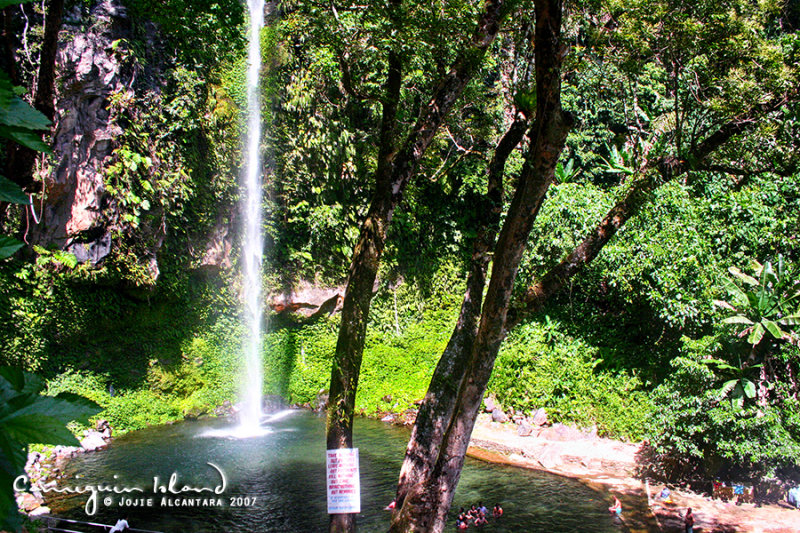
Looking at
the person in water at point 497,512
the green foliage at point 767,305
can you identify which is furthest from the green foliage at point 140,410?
the green foliage at point 767,305

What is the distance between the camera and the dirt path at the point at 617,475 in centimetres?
843

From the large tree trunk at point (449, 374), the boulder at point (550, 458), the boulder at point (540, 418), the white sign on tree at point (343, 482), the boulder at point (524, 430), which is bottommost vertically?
the boulder at point (550, 458)

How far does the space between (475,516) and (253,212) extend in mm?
9936

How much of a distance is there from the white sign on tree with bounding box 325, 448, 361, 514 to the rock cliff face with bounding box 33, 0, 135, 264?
828 cm

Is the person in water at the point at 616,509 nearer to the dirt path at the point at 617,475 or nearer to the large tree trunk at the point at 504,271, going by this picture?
the dirt path at the point at 617,475

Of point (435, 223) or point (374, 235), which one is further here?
point (435, 223)

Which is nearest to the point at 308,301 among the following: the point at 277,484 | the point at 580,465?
the point at 277,484

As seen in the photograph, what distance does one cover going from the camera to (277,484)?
941 centimetres

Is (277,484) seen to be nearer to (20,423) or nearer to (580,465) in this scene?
(580,465)

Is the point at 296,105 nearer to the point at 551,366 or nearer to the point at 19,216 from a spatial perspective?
the point at 19,216

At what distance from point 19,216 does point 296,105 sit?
6.91 m

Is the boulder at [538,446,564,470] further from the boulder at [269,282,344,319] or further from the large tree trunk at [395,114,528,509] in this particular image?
the boulder at [269,282,344,319]

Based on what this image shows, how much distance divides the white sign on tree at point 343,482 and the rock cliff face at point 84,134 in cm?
828

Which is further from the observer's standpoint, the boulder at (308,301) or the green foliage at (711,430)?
the boulder at (308,301)
